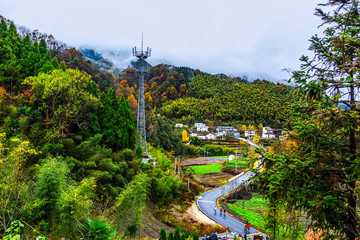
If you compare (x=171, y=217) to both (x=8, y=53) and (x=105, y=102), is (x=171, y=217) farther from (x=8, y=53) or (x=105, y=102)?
(x=8, y=53)

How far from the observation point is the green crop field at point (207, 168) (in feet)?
137

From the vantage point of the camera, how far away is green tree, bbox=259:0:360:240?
4.00m

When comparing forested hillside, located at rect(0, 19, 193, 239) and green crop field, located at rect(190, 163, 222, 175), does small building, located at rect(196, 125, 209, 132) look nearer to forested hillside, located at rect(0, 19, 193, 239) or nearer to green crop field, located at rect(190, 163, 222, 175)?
green crop field, located at rect(190, 163, 222, 175)

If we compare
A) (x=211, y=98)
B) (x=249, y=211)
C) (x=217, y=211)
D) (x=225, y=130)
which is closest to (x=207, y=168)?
(x=249, y=211)

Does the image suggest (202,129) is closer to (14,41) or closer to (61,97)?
(14,41)

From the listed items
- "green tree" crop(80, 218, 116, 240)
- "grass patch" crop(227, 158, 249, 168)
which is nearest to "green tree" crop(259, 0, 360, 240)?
"green tree" crop(80, 218, 116, 240)

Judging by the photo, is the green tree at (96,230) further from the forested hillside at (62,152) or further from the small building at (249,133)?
the small building at (249,133)

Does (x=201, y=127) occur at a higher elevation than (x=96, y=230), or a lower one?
higher

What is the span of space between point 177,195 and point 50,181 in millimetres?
20455

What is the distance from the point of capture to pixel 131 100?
38.4 m

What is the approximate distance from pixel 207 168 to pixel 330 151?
40.6 m

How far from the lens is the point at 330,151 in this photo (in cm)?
439

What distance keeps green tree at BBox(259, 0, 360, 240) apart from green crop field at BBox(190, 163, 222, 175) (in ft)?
122

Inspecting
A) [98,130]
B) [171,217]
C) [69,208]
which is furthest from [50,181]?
[171,217]
